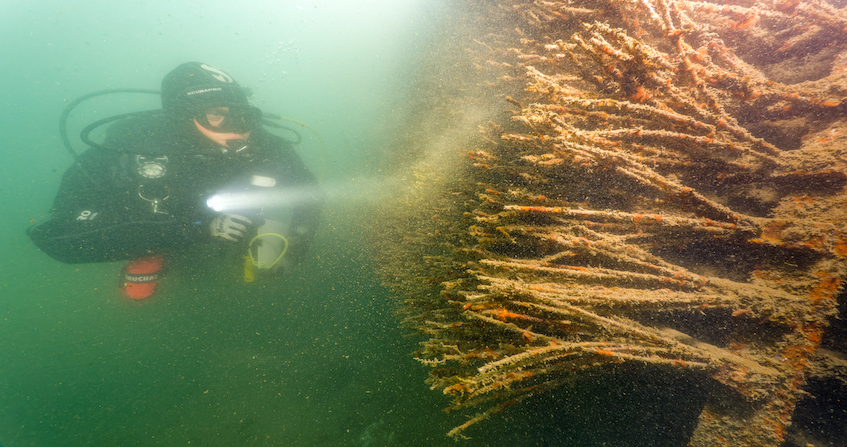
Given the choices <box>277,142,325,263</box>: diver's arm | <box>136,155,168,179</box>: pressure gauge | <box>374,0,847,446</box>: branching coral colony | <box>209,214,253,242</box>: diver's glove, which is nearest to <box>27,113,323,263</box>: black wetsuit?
<box>136,155,168,179</box>: pressure gauge

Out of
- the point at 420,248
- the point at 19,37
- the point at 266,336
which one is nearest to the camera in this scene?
the point at 420,248

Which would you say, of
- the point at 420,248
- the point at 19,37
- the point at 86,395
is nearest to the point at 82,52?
the point at 19,37

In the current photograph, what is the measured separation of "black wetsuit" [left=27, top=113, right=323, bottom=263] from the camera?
410cm

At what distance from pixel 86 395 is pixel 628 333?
47.2 feet

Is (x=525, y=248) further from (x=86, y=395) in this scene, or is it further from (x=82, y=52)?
(x=82, y=52)

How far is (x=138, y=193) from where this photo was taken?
13.9ft

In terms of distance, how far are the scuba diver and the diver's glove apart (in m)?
0.02

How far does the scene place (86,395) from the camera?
8.34m

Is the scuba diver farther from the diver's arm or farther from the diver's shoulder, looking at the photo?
the diver's arm

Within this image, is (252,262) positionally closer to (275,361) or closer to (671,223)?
(275,361)

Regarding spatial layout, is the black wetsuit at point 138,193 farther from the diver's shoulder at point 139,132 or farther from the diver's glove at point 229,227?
the diver's glove at point 229,227

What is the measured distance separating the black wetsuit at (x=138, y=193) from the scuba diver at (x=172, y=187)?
14mm

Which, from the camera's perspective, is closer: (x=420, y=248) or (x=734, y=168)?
(x=734, y=168)

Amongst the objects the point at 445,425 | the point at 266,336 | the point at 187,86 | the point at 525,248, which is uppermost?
the point at 187,86
